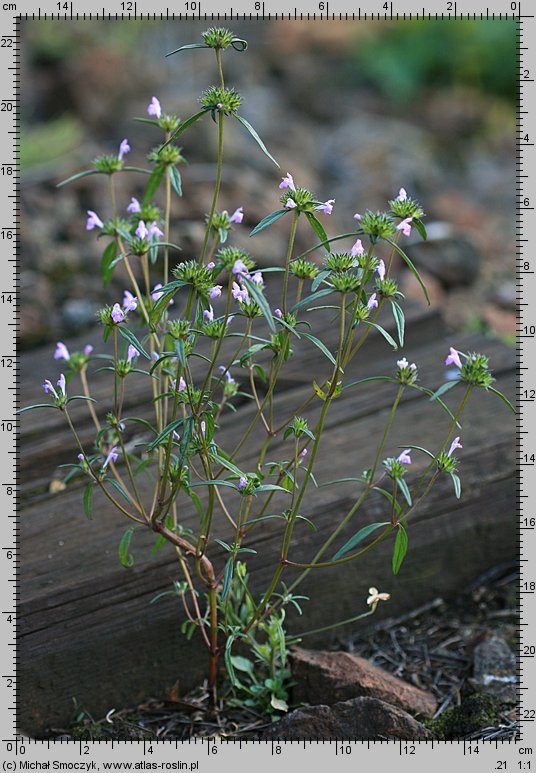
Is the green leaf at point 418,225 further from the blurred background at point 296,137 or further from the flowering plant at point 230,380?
the blurred background at point 296,137

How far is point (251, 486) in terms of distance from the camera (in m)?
2.08

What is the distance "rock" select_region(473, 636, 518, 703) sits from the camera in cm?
249

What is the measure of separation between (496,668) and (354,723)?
531 millimetres

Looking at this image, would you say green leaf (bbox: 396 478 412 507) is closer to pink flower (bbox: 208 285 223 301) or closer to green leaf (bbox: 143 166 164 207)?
pink flower (bbox: 208 285 223 301)

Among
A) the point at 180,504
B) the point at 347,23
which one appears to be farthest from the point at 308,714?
the point at 347,23

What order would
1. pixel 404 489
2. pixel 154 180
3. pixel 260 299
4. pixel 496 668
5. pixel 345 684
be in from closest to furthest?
pixel 260 299
pixel 404 489
pixel 154 180
pixel 345 684
pixel 496 668

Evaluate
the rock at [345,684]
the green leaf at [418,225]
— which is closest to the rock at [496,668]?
the rock at [345,684]

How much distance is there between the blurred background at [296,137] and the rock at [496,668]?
1899mm

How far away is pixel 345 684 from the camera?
2381mm

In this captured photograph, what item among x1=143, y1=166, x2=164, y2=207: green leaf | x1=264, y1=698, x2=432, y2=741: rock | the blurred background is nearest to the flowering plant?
x1=143, y1=166, x2=164, y2=207: green leaf

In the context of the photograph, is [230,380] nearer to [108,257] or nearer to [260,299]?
[108,257]

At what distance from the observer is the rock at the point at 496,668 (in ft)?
8.17

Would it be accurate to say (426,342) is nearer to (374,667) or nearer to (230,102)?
(374,667)

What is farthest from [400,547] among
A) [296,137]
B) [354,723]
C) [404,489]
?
[296,137]
